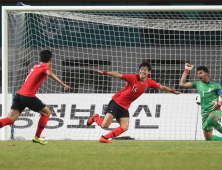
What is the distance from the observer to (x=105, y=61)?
1473cm

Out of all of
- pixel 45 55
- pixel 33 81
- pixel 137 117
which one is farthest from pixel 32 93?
pixel 137 117

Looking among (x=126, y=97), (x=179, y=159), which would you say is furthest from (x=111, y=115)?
(x=179, y=159)

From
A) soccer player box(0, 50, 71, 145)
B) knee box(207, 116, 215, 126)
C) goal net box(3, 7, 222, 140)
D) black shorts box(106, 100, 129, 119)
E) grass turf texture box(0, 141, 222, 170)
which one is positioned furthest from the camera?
goal net box(3, 7, 222, 140)

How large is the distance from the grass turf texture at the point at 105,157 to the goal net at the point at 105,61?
3.86m

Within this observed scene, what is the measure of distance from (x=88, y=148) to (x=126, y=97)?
1.85 metres

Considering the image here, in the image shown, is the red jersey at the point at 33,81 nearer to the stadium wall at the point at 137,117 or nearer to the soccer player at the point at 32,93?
the soccer player at the point at 32,93

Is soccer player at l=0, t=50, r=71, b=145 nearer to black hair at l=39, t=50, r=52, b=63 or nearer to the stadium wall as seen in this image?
black hair at l=39, t=50, r=52, b=63

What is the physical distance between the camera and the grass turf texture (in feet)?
22.5

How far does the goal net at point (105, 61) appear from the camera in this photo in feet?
44.6

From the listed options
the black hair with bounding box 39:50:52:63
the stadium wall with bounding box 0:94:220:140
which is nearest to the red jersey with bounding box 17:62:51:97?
the black hair with bounding box 39:50:52:63

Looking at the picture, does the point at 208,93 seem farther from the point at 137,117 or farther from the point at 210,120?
the point at 137,117

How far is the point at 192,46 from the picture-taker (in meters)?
14.7

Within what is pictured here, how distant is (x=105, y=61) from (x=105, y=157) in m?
7.03

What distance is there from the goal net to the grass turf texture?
12.7 feet
